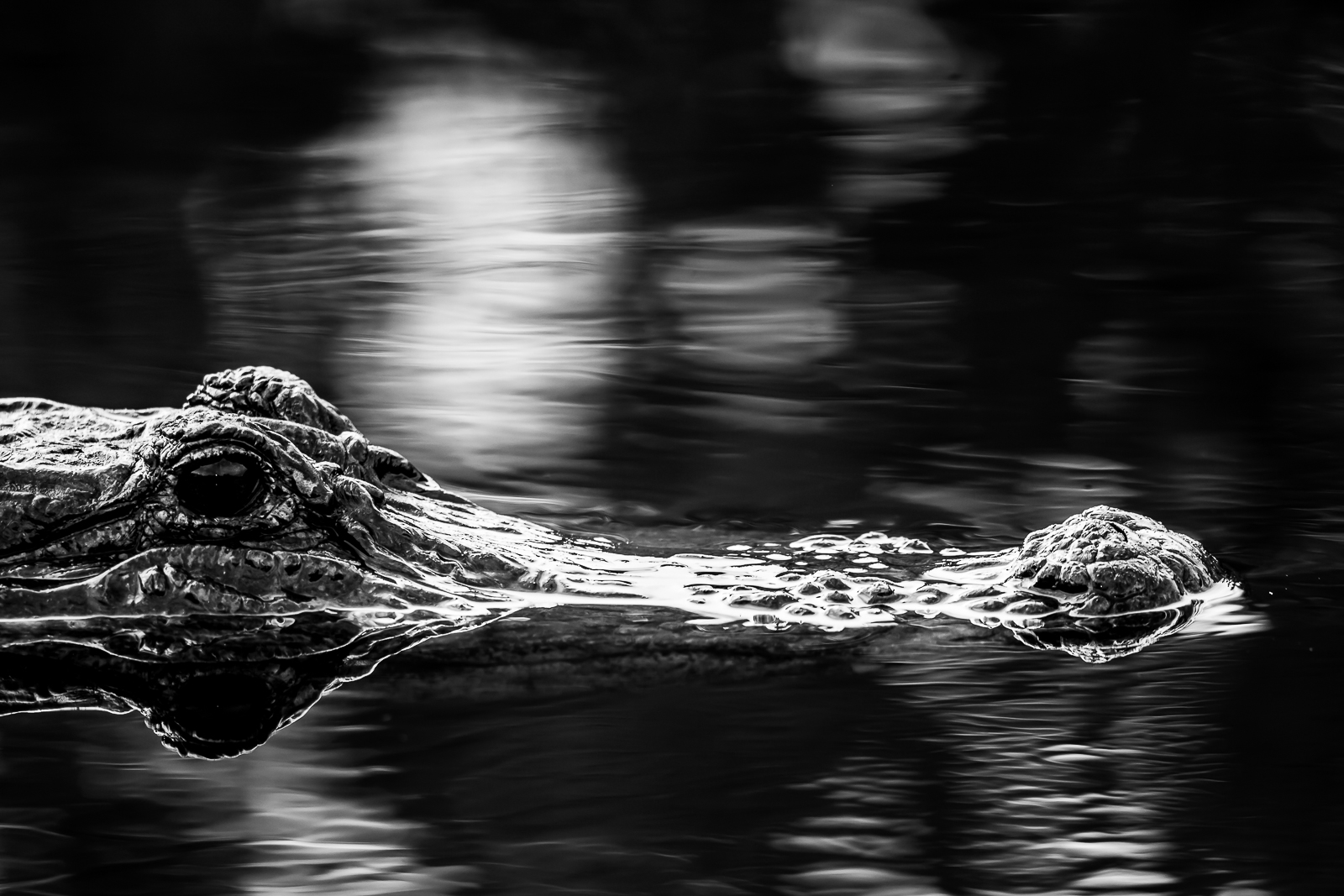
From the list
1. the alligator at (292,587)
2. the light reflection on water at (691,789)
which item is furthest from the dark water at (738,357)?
the alligator at (292,587)

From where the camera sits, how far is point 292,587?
382cm

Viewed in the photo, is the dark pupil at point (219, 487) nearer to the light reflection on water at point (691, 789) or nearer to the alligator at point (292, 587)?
the alligator at point (292, 587)

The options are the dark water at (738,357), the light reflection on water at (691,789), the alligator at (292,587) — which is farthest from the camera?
the alligator at (292,587)

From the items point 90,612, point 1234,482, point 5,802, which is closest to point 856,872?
point 5,802

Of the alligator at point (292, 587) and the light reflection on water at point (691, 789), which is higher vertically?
the alligator at point (292, 587)

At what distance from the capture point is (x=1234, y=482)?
5.24 m

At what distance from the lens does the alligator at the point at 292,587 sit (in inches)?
145

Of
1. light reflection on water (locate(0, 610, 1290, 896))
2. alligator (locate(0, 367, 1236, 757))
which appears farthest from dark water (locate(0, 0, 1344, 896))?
alligator (locate(0, 367, 1236, 757))

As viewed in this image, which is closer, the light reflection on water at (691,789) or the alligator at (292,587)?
the light reflection on water at (691,789)

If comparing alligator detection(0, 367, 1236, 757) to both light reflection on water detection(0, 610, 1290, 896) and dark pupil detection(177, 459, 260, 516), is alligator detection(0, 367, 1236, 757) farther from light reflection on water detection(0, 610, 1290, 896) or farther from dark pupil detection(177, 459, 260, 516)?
light reflection on water detection(0, 610, 1290, 896)

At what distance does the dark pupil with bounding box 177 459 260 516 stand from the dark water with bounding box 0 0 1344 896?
480 mm

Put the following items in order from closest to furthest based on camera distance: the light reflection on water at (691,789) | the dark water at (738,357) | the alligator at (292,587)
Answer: the light reflection on water at (691,789), the dark water at (738,357), the alligator at (292,587)

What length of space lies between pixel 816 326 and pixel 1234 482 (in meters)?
2.34

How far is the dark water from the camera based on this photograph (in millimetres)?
3051
